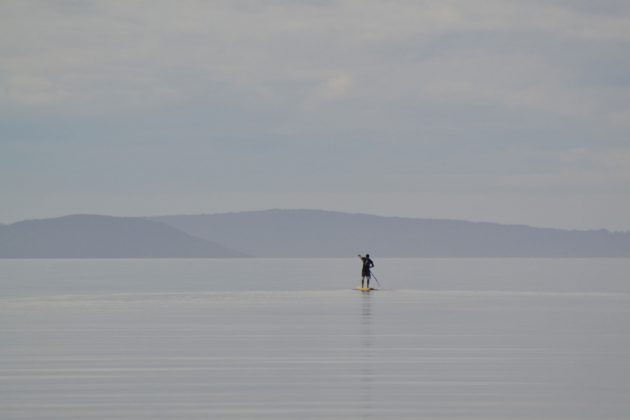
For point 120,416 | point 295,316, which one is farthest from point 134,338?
point 120,416

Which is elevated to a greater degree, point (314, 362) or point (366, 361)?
point (366, 361)

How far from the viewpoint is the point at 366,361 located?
28469 millimetres

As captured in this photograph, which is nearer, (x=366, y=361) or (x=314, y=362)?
(x=314, y=362)

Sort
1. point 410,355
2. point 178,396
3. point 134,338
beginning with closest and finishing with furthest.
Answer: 1. point 178,396
2. point 410,355
3. point 134,338

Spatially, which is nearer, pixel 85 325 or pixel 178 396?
pixel 178 396

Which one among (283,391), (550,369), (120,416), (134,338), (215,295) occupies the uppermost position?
(215,295)

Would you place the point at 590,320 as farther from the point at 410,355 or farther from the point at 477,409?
the point at 477,409

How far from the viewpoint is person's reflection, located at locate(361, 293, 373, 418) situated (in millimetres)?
21453

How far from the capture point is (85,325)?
4003 centimetres

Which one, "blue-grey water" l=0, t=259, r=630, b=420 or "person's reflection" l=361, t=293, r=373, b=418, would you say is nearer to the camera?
"blue-grey water" l=0, t=259, r=630, b=420

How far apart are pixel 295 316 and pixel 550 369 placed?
64.0 ft

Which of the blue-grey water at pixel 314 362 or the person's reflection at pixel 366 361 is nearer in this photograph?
the blue-grey water at pixel 314 362

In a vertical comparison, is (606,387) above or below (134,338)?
below

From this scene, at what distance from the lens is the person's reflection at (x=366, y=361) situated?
70.4 ft
